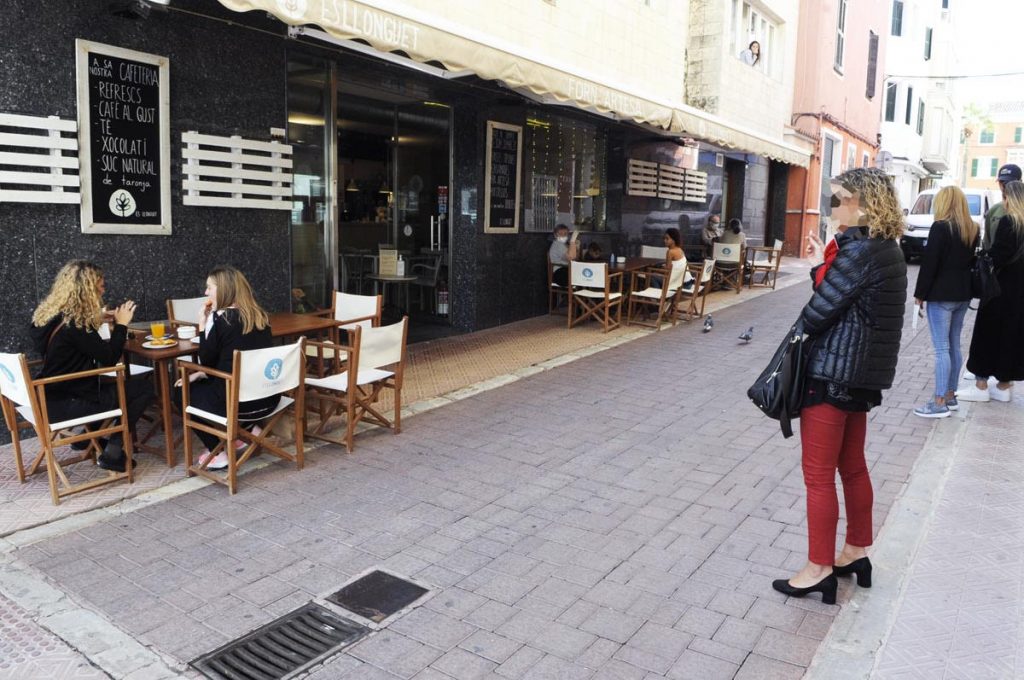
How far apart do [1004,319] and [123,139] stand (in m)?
7.01

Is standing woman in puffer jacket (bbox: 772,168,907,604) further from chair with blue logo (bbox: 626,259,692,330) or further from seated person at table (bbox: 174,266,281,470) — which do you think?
chair with blue logo (bbox: 626,259,692,330)

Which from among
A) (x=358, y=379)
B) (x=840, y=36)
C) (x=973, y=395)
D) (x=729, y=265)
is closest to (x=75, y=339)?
(x=358, y=379)

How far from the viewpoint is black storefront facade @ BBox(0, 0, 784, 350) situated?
5332 millimetres

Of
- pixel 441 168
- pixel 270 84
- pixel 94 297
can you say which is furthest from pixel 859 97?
pixel 94 297

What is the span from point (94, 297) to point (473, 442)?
257 cm

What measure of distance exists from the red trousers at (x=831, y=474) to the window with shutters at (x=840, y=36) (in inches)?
835

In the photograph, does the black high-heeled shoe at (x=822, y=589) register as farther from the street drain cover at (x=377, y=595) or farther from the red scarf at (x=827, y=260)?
the street drain cover at (x=377, y=595)

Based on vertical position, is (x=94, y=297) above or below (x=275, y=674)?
above

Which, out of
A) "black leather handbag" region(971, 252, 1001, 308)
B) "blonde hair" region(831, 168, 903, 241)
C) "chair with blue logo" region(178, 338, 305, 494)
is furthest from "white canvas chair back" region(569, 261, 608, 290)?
"blonde hair" region(831, 168, 903, 241)

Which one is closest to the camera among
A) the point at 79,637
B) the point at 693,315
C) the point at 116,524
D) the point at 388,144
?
the point at 79,637

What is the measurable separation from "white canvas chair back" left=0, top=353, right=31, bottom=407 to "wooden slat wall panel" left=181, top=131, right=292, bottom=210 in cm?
232

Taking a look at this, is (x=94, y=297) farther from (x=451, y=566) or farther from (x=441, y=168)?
(x=441, y=168)

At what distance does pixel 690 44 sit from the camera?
50.8 feet

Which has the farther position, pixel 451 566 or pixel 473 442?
pixel 473 442
